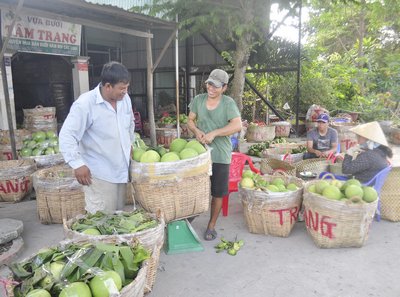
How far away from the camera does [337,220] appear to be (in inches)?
135

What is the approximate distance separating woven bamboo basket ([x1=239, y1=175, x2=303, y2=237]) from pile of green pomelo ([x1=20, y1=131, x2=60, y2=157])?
343 centimetres

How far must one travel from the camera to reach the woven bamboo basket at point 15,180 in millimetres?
4949

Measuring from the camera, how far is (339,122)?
9.52m

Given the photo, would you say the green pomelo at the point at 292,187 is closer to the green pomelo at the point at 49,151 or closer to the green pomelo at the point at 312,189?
the green pomelo at the point at 312,189

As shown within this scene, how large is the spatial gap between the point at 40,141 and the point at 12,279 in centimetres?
454

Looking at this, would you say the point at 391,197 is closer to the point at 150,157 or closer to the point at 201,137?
the point at 201,137

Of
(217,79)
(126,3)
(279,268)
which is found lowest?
(279,268)

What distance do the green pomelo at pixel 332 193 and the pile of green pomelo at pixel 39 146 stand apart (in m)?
4.23

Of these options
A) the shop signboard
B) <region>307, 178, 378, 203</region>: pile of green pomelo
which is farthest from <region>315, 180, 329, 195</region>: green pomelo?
the shop signboard

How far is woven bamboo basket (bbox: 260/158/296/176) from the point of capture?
16.9 feet

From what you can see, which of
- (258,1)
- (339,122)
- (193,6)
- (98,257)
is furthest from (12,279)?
(339,122)

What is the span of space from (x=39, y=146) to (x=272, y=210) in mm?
3992

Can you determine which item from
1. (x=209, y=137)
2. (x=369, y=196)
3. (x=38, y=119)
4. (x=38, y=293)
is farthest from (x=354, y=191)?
(x=38, y=119)

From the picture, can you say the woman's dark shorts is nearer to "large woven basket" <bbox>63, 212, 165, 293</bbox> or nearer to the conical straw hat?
"large woven basket" <bbox>63, 212, 165, 293</bbox>
